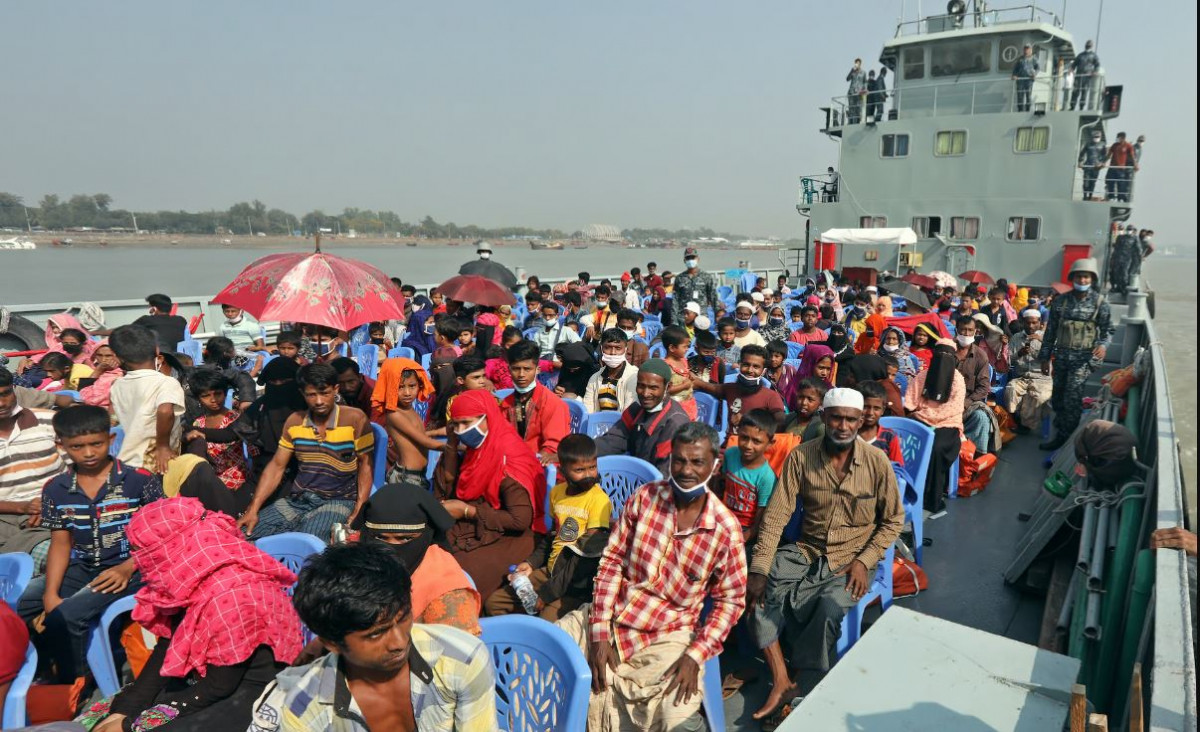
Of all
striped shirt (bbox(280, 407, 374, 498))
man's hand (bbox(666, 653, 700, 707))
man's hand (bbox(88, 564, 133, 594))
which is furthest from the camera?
striped shirt (bbox(280, 407, 374, 498))

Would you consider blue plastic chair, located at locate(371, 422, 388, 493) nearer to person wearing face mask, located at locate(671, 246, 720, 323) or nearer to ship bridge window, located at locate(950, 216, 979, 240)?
person wearing face mask, located at locate(671, 246, 720, 323)

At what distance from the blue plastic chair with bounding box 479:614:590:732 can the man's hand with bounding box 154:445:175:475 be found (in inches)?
108

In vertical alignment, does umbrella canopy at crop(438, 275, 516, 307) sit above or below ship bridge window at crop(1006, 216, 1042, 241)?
below

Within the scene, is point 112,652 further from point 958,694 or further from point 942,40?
point 942,40

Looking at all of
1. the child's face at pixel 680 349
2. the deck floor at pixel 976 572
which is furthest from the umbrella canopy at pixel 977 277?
the child's face at pixel 680 349

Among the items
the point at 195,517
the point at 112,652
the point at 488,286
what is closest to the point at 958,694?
the point at 195,517

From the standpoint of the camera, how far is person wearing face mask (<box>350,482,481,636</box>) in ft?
7.95

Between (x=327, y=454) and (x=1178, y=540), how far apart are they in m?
3.86

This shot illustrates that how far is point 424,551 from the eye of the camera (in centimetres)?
A: 272

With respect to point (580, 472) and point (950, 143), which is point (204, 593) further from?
point (950, 143)

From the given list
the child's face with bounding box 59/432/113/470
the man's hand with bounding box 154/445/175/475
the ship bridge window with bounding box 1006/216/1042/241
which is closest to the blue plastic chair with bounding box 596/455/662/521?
the child's face with bounding box 59/432/113/470

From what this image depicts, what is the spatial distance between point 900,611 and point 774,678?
1011 mm

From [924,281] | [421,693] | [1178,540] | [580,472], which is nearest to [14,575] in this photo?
[421,693]

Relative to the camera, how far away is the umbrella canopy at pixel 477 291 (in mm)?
7559
